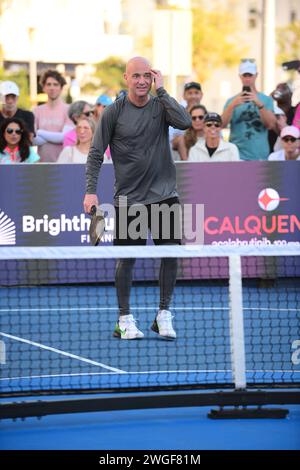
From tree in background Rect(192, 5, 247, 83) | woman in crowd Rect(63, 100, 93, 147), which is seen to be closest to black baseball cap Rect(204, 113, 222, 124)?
woman in crowd Rect(63, 100, 93, 147)

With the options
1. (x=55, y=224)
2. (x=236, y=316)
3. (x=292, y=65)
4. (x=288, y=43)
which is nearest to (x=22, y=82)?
(x=288, y=43)

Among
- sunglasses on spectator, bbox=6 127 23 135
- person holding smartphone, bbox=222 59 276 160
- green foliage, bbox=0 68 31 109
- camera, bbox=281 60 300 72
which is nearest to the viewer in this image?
sunglasses on spectator, bbox=6 127 23 135

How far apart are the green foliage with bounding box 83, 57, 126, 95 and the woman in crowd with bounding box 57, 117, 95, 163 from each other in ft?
164

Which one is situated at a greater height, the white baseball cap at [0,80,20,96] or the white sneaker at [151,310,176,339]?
the white baseball cap at [0,80,20,96]

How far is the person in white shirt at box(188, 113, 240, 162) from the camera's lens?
40.9 feet

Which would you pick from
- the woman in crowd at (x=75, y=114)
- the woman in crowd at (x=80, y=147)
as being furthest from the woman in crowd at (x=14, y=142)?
the woman in crowd at (x=75, y=114)

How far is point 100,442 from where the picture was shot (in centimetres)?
612

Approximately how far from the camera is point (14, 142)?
12.5 meters

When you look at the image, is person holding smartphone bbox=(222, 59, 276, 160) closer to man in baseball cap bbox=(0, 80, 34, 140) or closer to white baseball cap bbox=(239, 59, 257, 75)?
white baseball cap bbox=(239, 59, 257, 75)

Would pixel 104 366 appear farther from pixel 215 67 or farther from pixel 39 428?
pixel 215 67

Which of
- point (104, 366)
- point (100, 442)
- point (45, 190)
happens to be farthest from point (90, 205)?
point (45, 190)

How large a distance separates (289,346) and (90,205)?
6.18ft

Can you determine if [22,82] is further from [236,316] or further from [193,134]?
[236,316]
